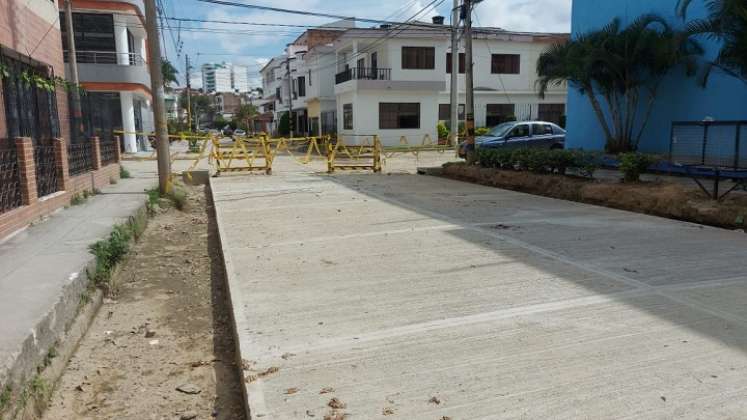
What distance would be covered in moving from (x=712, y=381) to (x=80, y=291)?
5158 millimetres

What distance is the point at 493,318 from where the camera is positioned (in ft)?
15.0

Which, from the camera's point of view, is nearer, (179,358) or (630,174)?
(179,358)

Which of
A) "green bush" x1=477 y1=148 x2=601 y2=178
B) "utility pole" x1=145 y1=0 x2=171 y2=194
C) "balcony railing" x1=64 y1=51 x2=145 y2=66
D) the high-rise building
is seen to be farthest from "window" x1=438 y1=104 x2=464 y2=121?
the high-rise building

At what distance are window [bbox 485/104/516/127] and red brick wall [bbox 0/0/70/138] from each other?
28.0m

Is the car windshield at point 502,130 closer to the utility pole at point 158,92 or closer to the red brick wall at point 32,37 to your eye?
the utility pole at point 158,92

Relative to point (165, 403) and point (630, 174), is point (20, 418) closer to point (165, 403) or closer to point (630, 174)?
point (165, 403)

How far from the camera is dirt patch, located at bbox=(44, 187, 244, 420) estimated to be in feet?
12.3

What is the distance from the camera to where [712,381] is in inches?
135

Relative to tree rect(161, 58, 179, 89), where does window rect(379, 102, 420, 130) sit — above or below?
below

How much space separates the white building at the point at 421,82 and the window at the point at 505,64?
7cm

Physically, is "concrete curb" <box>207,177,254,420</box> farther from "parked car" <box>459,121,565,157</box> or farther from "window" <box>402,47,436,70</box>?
"window" <box>402,47,436,70</box>

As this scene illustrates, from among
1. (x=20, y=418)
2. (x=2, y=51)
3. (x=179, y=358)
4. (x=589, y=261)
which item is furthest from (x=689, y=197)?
(x=2, y=51)

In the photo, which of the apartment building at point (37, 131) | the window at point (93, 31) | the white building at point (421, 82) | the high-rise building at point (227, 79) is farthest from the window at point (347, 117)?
the high-rise building at point (227, 79)

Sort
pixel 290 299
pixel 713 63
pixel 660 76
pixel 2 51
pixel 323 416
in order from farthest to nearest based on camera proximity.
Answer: pixel 660 76
pixel 713 63
pixel 2 51
pixel 290 299
pixel 323 416
